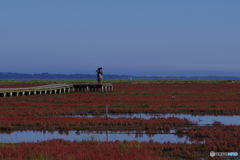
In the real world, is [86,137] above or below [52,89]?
below

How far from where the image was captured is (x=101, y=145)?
17.5 m

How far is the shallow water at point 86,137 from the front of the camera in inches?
784

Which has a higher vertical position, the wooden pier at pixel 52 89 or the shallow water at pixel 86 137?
the wooden pier at pixel 52 89

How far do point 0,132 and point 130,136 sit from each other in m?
6.39

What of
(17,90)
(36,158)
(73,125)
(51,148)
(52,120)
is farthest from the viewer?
(17,90)

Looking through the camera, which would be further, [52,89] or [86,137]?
[52,89]

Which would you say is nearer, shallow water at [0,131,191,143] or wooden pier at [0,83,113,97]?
shallow water at [0,131,191,143]

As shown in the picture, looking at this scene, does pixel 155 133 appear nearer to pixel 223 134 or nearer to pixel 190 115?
pixel 223 134

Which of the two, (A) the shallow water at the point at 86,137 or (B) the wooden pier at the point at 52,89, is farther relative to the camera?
(B) the wooden pier at the point at 52,89

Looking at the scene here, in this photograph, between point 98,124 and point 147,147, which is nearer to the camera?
point 147,147

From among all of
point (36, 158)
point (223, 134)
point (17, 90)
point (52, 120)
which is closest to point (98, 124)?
point (52, 120)

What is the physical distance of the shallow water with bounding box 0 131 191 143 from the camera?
19922 millimetres

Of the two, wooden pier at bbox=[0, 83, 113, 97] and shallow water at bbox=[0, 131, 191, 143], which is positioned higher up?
wooden pier at bbox=[0, 83, 113, 97]

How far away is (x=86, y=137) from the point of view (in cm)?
2048
